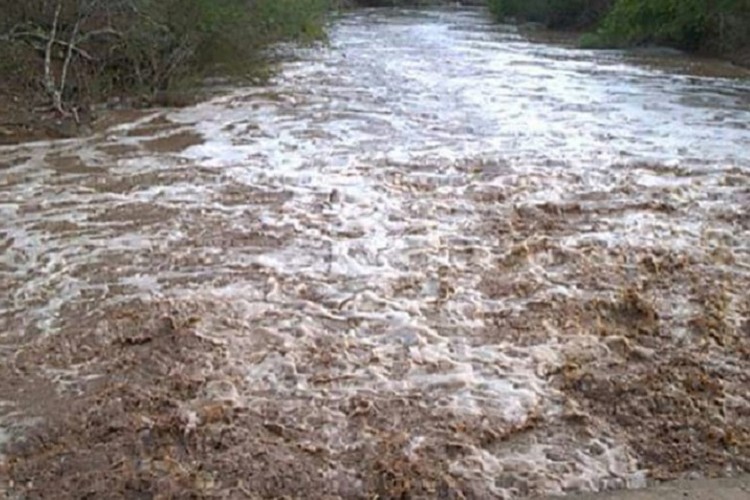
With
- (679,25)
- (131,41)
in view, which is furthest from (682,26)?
(131,41)

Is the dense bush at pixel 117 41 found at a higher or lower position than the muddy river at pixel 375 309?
higher

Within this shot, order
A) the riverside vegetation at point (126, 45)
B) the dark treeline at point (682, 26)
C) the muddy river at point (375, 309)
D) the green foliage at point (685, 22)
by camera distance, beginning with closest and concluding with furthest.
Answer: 1. the muddy river at point (375, 309)
2. the riverside vegetation at point (126, 45)
3. the green foliage at point (685, 22)
4. the dark treeline at point (682, 26)

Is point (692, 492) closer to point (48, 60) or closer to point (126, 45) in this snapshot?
point (48, 60)

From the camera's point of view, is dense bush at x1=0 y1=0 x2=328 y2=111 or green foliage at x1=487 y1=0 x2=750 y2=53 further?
green foliage at x1=487 y1=0 x2=750 y2=53

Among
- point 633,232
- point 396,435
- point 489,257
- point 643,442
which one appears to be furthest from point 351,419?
point 633,232

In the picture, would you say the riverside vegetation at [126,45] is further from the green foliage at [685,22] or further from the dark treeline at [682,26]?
the dark treeline at [682,26]

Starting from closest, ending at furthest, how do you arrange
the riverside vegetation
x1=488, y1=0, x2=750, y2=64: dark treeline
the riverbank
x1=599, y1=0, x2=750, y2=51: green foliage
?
the riverbank
the riverside vegetation
x1=599, y1=0, x2=750, y2=51: green foliage
x1=488, y1=0, x2=750, y2=64: dark treeline

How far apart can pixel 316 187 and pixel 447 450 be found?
4828 mm

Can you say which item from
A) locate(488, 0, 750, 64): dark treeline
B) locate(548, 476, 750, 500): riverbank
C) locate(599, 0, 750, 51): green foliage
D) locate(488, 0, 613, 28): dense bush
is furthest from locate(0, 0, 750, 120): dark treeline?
locate(548, 476, 750, 500): riverbank

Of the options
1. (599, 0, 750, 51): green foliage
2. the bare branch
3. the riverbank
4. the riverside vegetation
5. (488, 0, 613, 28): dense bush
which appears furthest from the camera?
(488, 0, 613, 28): dense bush

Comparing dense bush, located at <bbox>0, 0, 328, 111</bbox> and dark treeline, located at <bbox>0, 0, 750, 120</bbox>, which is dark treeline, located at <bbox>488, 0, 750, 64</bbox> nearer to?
dark treeline, located at <bbox>0, 0, 750, 120</bbox>

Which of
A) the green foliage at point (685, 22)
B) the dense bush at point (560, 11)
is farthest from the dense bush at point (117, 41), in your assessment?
the dense bush at point (560, 11)

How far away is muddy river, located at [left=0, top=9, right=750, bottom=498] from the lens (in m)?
4.18

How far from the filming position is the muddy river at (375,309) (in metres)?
4.18
